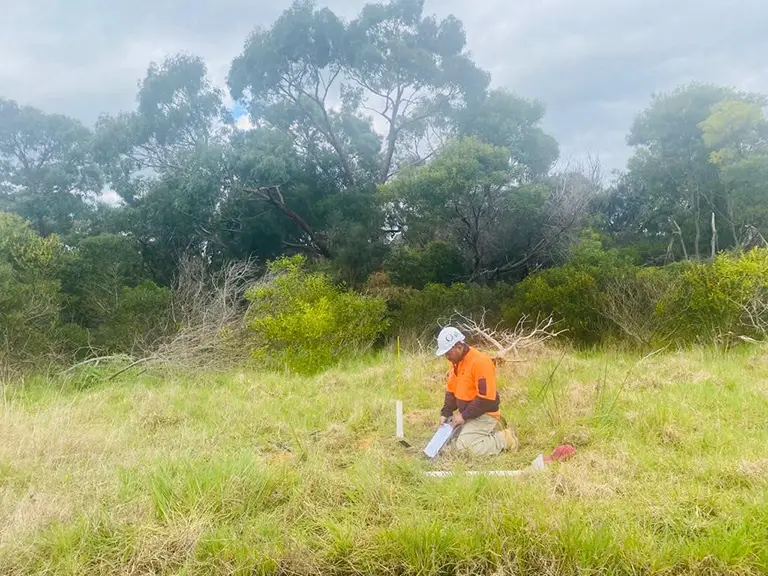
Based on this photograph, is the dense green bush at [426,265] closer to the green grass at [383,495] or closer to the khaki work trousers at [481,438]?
the green grass at [383,495]

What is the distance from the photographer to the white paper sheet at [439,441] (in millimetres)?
4219

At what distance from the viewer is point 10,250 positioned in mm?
12867

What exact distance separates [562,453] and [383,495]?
1527mm

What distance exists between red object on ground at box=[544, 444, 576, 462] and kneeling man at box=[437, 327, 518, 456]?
1.39 ft

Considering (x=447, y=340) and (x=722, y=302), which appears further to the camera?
(x=722, y=302)

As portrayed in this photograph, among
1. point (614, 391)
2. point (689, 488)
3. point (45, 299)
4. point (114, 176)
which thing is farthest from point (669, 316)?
point (114, 176)

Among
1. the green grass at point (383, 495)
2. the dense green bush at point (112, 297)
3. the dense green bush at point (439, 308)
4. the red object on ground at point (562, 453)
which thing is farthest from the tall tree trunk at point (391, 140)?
the red object on ground at point (562, 453)

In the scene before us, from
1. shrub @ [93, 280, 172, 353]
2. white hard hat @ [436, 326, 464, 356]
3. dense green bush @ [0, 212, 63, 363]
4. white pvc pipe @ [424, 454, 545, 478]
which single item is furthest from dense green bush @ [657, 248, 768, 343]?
dense green bush @ [0, 212, 63, 363]

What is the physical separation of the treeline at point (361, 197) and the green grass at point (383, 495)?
15.9ft

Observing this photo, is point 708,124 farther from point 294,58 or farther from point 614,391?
point 614,391

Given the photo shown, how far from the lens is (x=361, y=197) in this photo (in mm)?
16109

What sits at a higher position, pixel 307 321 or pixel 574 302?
pixel 574 302

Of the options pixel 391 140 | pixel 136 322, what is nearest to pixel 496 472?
pixel 136 322

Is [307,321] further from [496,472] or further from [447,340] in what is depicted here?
[496,472]
